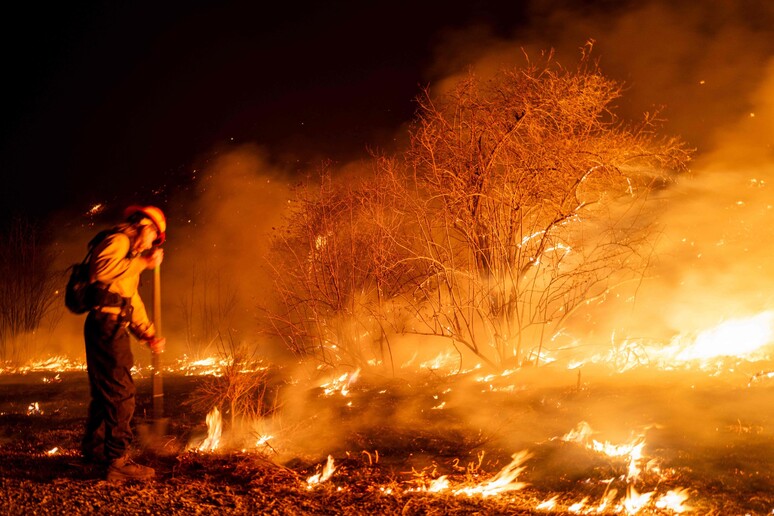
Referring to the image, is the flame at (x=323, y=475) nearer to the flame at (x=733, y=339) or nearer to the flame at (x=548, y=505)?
the flame at (x=548, y=505)

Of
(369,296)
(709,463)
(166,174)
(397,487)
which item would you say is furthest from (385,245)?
(166,174)

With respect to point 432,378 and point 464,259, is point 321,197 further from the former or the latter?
point 432,378

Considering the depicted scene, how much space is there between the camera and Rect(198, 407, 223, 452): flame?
228 inches

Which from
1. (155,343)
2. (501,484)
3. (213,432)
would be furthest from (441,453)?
(155,343)

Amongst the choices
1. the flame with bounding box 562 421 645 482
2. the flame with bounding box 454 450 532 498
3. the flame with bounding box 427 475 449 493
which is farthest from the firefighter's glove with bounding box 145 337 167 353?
the flame with bounding box 562 421 645 482

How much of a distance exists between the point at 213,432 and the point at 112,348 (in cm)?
168

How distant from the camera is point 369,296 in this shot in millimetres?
9383

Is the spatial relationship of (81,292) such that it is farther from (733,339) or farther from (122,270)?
(733,339)

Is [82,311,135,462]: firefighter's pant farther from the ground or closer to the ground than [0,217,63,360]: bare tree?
closer to the ground

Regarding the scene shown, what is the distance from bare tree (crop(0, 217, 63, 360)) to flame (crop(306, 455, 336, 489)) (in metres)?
13.3

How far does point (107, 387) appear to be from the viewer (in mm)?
4691

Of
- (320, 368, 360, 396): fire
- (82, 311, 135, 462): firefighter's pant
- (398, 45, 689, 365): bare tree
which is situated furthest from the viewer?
(320, 368, 360, 396): fire

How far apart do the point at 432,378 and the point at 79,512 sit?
4953mm

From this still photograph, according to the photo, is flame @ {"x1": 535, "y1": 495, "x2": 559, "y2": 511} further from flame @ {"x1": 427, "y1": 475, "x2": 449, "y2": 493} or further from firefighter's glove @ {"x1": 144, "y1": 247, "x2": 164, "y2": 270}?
firefighter's glove @ {"x1": 144, "y1": 247, "x2": 164, "y2": 270}
